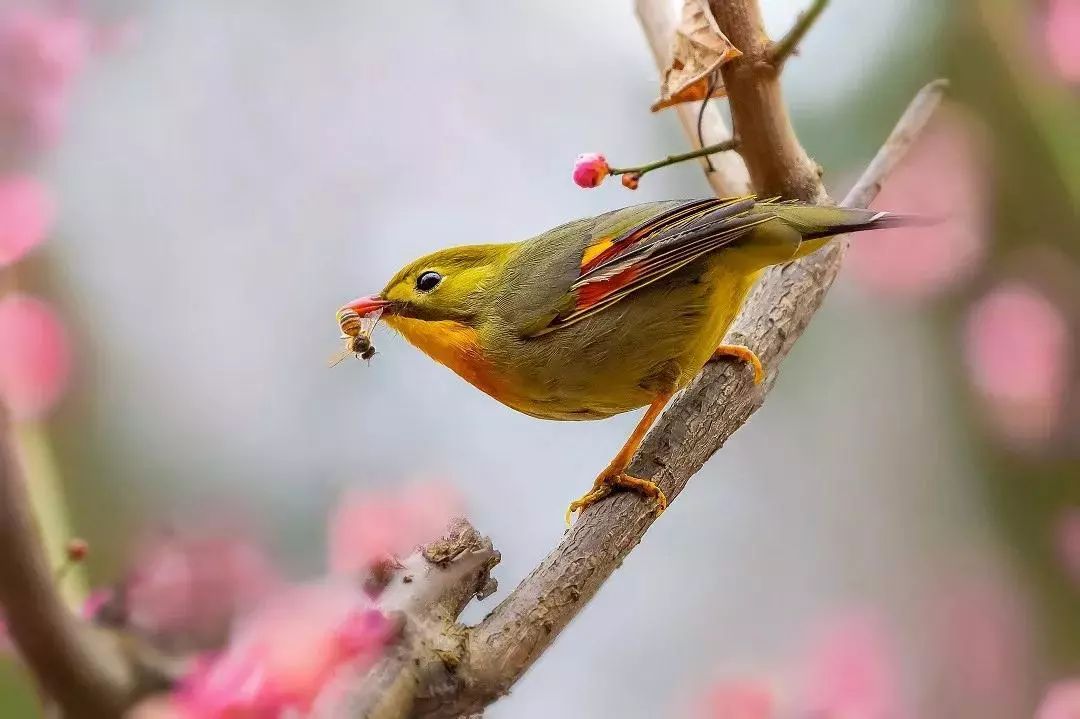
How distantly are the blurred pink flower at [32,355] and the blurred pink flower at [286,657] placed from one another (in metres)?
0.37

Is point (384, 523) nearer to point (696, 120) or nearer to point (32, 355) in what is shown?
point (32, 355)

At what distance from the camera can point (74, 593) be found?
1.86ft

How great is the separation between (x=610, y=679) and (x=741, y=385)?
64 centimetres

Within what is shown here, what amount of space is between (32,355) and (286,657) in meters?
0.56

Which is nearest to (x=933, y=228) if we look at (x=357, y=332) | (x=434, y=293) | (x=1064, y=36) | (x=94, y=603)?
(x=1064, y=36)

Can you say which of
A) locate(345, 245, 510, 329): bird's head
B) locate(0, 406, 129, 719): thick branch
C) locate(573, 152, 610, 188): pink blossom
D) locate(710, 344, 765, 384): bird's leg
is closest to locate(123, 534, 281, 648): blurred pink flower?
locate(0, 406, 129, 719): thick branch

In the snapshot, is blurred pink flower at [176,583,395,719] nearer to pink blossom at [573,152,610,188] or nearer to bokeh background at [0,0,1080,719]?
bokeh background at [0,0,1080,719]

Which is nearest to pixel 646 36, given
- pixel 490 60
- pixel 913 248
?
pixel 490 60

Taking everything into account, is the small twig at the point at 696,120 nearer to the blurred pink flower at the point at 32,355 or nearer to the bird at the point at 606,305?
the bird at the point at 606,305

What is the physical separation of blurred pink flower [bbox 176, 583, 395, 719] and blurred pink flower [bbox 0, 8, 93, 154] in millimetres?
753

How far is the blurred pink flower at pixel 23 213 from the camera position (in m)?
1.06

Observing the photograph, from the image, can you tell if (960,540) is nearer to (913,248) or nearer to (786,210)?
(913,248)

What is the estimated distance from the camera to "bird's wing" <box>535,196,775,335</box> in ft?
3.50

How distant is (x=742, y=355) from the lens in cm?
125
